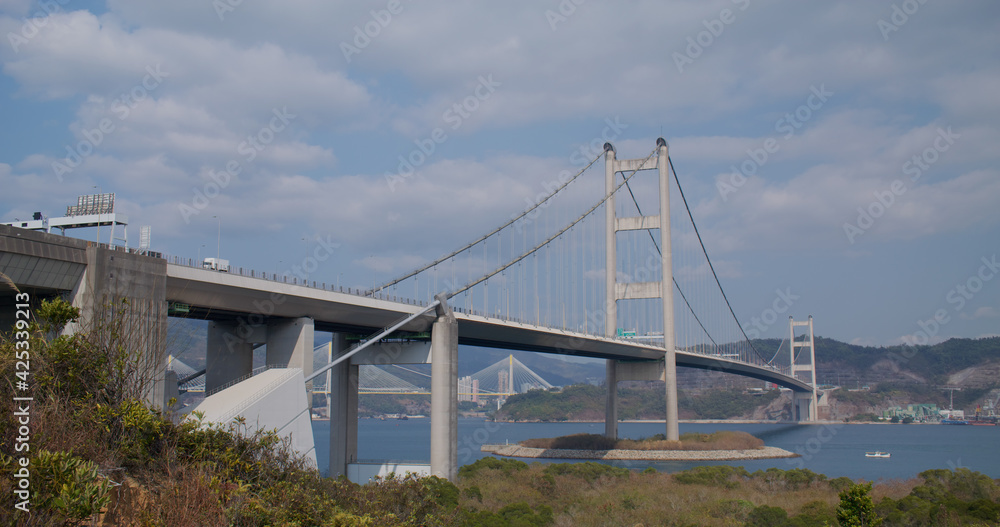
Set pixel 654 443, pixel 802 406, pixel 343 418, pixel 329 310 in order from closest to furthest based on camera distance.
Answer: pixel 329 310 → pixel 343 418 → pixel 654 443 → pixel 802 406

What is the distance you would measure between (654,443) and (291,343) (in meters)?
40.1

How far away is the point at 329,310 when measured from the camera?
33469mm

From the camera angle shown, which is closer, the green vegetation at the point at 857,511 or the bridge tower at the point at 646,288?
the green vegetation at the point at 857,511

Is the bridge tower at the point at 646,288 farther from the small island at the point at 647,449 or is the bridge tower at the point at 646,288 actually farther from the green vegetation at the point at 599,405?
the green vegetation at the point at 599,405

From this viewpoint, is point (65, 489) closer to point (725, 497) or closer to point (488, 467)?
point (725, 497)

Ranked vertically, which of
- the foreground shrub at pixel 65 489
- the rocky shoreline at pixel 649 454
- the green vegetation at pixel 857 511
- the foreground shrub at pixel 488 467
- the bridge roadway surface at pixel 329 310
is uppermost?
the bridge roadway surface at pixel 329 310

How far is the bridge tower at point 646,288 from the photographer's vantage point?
6538cm

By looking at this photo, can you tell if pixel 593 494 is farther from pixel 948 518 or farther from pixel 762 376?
pixel 762 376

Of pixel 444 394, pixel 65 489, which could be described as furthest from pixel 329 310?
pixel 65 489

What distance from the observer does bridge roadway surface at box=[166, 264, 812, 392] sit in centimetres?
2686

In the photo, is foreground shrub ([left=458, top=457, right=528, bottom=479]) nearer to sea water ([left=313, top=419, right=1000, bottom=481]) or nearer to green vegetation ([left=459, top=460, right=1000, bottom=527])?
green vegetation ([left=459, top=460, right=1000, bottom=527])

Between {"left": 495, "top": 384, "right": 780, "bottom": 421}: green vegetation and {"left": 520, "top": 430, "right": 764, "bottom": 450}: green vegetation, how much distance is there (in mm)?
93166

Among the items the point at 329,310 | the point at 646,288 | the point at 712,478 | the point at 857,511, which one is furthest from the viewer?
the point at 646,288

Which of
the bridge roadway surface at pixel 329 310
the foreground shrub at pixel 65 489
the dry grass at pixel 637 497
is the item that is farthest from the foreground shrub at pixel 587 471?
the foreground shrub at pixel 65 489
